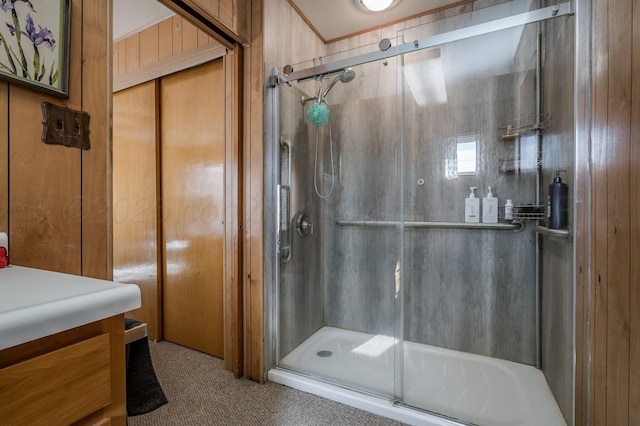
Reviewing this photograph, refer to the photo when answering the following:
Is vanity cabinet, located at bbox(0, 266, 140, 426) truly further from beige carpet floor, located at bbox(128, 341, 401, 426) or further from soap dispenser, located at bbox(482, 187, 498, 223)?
soap dispenser, located at bbox(482, 187, 498, 223)

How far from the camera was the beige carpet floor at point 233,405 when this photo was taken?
1.38 meters

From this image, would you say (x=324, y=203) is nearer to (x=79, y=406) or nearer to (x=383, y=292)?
(x=383, y=292)

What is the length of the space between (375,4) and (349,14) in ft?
0.71

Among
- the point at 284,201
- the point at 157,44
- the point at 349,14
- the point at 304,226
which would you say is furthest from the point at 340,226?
the point at 157,44

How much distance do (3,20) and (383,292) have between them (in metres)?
2.20

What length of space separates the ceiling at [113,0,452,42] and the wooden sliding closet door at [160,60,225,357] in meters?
0.43

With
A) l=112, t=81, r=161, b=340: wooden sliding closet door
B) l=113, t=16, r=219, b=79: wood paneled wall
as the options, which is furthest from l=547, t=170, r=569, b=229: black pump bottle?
l=112, t=81, r=161, b=340: wooden sliding closet door

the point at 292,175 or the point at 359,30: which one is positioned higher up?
the point at 359,30

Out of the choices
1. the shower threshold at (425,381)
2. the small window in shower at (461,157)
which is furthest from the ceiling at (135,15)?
the shower threshold at (425,381)

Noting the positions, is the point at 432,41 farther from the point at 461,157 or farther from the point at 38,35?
the point at 38,35

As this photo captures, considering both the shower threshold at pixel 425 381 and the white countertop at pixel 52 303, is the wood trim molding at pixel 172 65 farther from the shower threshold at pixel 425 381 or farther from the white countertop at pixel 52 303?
Result: the shower threshold at pixel 425 381

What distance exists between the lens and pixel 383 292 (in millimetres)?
2119

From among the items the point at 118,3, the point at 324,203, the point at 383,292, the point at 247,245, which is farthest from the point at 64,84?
the point at 383,292

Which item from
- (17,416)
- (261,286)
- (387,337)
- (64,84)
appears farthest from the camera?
(387,337)
